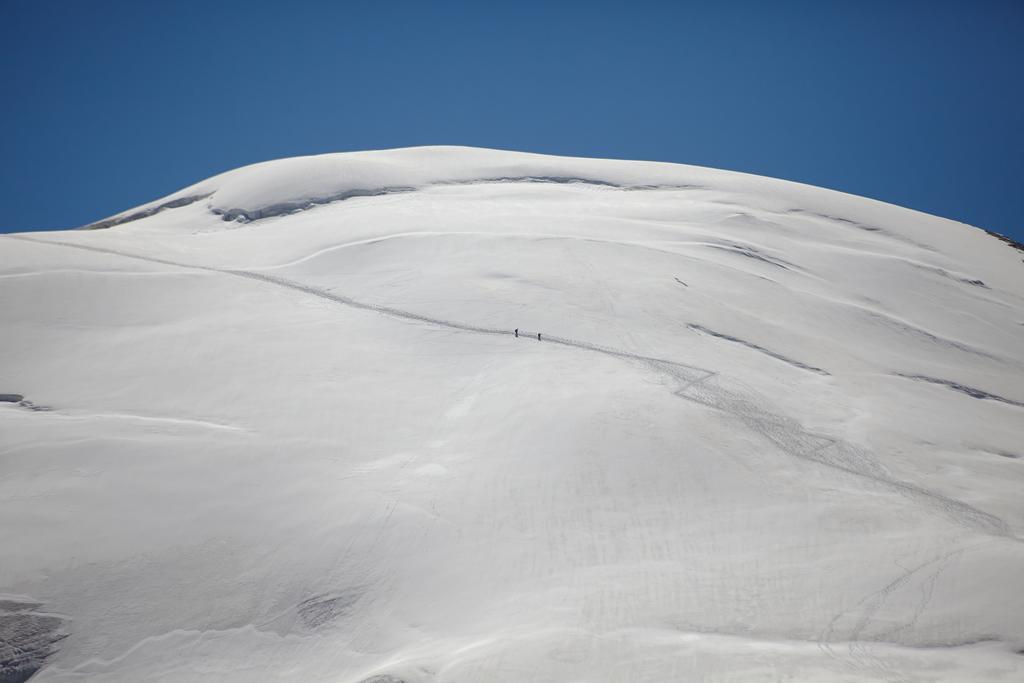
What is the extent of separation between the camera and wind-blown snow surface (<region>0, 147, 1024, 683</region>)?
18.2 metres

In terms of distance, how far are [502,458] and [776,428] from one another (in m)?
8.01

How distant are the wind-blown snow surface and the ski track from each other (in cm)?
12

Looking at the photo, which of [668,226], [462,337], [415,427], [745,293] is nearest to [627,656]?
[415,427]

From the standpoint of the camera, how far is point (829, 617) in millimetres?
18109

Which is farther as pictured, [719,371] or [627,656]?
[719,371]

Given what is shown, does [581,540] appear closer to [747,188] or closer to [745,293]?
[745,293]

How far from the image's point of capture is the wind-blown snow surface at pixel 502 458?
718 inches

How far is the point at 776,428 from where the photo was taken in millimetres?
25453

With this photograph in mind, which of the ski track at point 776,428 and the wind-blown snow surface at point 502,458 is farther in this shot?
the ski track at point 776,428

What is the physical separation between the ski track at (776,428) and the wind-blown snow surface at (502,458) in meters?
0.12

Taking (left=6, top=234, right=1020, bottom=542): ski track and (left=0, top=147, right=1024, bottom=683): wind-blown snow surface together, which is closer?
(left=0, top=147, right=1024, bottom=683): wind-blown snow surface

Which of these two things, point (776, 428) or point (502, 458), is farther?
point (776, 428)

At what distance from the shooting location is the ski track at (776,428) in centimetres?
2209

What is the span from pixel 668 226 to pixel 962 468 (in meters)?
20.1
